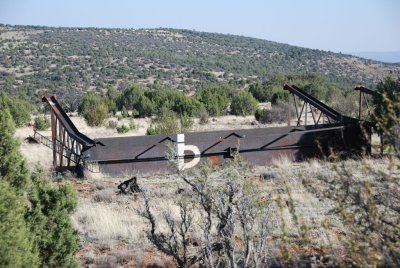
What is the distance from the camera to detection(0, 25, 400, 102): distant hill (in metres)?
65.8

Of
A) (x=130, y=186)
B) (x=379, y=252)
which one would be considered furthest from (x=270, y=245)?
(x=130, y=186)

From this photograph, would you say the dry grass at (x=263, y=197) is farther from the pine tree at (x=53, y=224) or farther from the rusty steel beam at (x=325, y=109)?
the rusty steel beam at (x=325, y=109)

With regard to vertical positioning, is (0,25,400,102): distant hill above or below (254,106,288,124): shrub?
above

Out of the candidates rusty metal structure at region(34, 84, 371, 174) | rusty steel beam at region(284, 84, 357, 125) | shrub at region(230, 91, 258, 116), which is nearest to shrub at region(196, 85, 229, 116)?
shrub at region(230, 91, 258, 116)

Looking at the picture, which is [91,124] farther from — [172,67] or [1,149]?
[172,67]

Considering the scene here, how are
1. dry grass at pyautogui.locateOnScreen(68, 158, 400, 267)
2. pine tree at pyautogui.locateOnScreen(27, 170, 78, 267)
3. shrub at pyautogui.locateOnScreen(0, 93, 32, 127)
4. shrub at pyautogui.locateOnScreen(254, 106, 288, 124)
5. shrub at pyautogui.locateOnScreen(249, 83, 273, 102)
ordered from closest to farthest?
pine tree at pyautogui.locateOnScreen(27, 170, 78, 267), dry grass at pyautogui.locateOnScreen(68, 158, 400, 267), shrub at pyautogui.locateOnScreen(0, 93, 32, 127), shrub at pyautogui.locateOnScreen(254, 106, 288, 124), shrub at pyautogui.locateOnScreen(249, 83, 273, 102)

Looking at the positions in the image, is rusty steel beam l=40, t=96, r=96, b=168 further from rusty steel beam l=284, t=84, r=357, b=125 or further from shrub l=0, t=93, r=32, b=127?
shrub l=0, t=93, r=32, b=127

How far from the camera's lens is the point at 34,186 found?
26.8 feet

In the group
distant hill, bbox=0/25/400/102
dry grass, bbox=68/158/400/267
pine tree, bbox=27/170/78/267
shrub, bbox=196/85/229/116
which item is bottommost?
dry grass, bbox=68/158/400/267

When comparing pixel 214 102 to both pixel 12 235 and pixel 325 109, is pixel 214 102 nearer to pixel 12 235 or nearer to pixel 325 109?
pixel 325 109

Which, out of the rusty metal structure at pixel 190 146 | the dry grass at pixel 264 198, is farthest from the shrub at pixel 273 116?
the dry grass at pixel 264 198

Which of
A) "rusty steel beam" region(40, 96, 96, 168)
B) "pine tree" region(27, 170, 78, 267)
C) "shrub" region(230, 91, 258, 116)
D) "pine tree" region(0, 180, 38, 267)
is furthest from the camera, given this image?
"shrub" region(230, 91, 258, 116)

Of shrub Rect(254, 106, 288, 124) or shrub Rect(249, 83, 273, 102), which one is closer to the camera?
shrub Rect(254, 106, 288, 124)

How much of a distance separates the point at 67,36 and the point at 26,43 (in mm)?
12095
